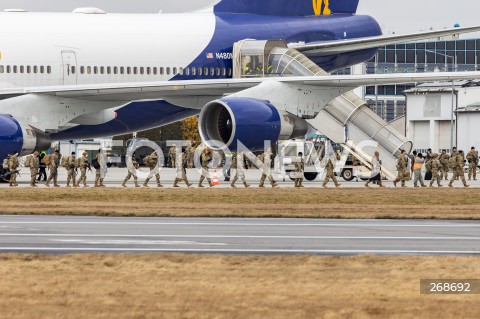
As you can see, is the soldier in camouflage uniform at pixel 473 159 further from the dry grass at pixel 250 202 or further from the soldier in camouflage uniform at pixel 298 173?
the dry grass at pixel 250 202

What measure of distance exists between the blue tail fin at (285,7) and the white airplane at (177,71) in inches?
1.4

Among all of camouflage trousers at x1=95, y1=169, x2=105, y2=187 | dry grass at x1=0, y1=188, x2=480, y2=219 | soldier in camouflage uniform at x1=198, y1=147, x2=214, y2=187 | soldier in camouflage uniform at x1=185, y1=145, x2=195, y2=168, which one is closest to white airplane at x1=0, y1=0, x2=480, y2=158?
soldier in camouflage uniform at x1=198, y1=147, x2=214, y2=187

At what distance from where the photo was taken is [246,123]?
110 feet

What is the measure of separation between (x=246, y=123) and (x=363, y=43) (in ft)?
22.4

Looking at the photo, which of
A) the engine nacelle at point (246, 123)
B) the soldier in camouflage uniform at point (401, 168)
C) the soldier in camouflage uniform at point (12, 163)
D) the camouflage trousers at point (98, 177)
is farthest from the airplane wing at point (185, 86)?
the soldier in camouflage uniform at point (401, 168)

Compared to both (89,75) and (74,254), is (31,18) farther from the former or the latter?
(74,254)

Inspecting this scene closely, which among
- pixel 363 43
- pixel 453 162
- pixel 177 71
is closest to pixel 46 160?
pixel 177 71

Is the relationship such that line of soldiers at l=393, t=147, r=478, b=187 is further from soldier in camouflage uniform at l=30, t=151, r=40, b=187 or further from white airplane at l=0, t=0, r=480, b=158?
soldier in camouflage uniform at l=30, t=151, r=40, b=187

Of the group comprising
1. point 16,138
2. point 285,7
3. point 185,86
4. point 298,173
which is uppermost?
point 285,7

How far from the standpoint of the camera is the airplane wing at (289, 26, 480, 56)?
37875 mm

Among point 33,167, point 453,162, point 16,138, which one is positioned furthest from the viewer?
point 453,162

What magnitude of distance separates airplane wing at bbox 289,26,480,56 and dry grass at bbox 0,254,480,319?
77.6ft

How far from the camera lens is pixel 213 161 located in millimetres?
39781

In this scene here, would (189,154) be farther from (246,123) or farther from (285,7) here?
(285,7)
